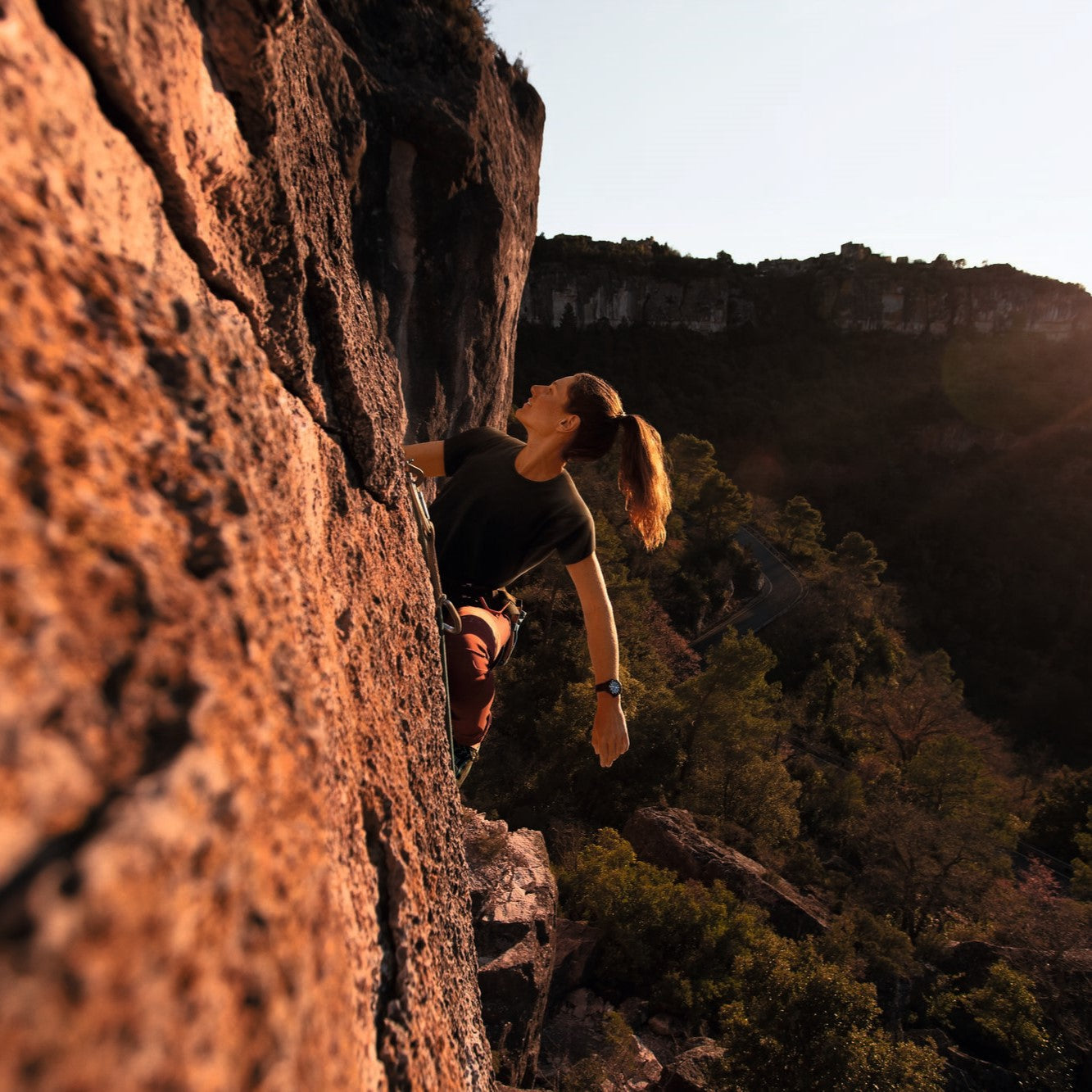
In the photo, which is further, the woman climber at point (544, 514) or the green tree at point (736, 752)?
the green tree at point (736, 752)

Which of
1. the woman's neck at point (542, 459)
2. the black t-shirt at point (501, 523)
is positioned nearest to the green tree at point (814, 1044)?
the black t-shirt at point (501, 523)

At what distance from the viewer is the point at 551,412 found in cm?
200

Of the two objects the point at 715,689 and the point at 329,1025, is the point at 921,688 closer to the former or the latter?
the point at 715,689

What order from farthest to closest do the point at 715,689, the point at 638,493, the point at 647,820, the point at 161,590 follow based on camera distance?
the point at 715,689 → the point at 647,820 → the point at 638,493 → the point at 161,590

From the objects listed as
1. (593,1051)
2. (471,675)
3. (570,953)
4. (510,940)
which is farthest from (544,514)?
(570,953)

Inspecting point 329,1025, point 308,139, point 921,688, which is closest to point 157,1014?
point 329,1025

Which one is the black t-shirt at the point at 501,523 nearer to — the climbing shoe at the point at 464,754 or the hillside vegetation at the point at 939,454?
the climbing shoe at the point at 464,754

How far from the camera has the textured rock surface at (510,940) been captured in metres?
6.11

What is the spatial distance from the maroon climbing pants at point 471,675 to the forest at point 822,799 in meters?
7.52

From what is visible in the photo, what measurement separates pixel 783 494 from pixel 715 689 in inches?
1184

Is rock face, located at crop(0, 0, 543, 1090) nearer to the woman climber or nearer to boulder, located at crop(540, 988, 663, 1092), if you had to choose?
the woman climber

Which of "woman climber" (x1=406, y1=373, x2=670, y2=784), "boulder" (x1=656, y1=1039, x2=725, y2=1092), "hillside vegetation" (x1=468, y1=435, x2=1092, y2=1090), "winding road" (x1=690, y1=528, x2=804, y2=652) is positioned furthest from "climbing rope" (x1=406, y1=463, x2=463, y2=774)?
"winding road" (x1=690, y1=528, x2=804, y2=652)

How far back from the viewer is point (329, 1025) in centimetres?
56

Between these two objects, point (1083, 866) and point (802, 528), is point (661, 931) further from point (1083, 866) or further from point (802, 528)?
point (802, 528)
